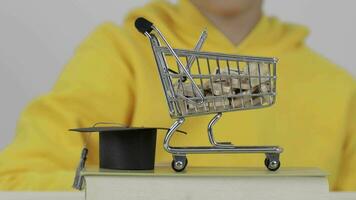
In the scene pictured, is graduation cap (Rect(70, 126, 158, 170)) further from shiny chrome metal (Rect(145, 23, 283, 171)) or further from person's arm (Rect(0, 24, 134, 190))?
person's arm (Rect(0, 24, 134, 190))

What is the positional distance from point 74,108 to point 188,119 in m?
0.17

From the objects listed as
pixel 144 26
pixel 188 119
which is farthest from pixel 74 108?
pixel 144 26

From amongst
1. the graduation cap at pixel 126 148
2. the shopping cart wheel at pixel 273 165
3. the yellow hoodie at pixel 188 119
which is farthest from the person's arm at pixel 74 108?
the shopping cart wheel at pixel 273 165

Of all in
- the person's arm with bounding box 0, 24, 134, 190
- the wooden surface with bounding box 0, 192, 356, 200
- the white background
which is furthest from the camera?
the white background

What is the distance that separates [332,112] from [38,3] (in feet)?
1.91

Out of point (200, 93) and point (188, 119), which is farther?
point (188, 119)

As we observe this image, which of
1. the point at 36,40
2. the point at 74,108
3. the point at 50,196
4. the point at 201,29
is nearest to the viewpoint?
the point at 50,196

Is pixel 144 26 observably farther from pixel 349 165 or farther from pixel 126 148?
pixel 349 165

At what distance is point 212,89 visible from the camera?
0.63 metres

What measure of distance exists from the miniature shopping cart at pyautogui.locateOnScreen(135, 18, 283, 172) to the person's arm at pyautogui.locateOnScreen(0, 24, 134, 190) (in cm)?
24

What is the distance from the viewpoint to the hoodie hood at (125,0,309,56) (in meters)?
1.07

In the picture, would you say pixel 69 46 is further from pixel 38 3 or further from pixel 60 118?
pixel 60 118

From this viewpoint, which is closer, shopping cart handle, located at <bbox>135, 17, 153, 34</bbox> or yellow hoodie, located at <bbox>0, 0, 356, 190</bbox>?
shopping cart handle, located at <bbox>135, 17, 153, 34</bbox>

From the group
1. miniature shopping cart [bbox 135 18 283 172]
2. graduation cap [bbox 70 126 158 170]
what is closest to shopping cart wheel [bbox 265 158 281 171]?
miniature shopping cart [bbox 135 18 283 172]
